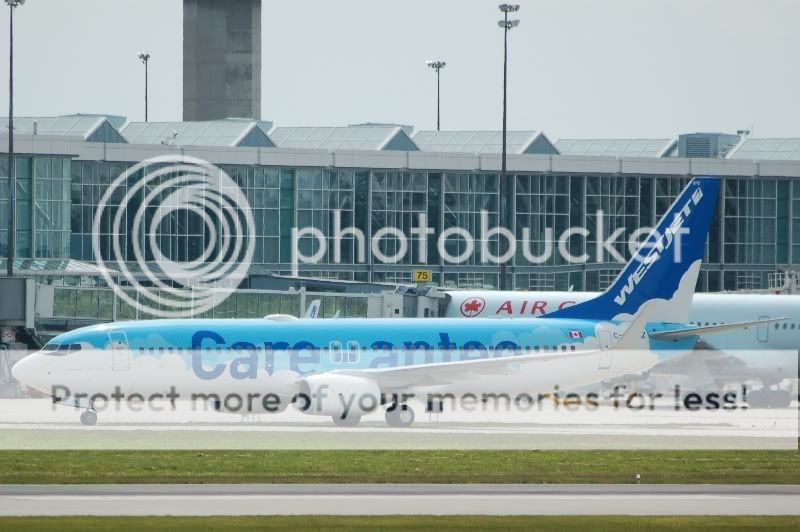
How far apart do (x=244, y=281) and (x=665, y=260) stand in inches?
1683

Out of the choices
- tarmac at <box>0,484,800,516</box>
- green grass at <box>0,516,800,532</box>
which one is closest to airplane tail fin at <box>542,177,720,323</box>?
tarmac at <box>0,484,800,516</box>

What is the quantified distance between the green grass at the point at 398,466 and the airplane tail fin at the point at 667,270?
1098 cm

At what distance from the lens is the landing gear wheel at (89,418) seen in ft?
166

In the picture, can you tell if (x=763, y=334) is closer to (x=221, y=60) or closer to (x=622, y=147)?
(x=622, y=147)

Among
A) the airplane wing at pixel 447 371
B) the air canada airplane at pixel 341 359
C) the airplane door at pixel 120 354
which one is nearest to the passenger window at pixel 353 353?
the air canada airplane at pixel 341 359

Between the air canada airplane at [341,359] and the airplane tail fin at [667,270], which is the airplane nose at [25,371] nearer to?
the air canada airplane at [341,359]

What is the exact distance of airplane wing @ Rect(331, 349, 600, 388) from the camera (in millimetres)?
51406

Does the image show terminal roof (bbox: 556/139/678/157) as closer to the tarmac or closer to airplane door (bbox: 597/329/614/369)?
airplane door (bbox: 597/329/614/369)

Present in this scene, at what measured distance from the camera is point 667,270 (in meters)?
54.1

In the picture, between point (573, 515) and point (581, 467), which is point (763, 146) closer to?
point (581, 467)

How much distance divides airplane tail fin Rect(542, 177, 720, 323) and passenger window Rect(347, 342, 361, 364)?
773 centimetres

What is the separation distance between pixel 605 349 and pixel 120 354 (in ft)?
54.3

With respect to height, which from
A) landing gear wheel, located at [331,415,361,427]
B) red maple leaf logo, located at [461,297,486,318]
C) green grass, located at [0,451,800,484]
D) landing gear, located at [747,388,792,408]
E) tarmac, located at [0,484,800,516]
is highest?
red maple leaf logo, located at [461,297,486,318]

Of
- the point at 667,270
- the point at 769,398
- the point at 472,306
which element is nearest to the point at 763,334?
the point at 769,398
